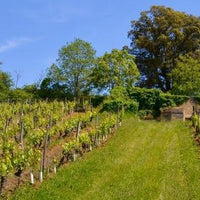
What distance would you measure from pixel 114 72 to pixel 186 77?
8453mm

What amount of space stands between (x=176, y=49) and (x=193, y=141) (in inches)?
1233

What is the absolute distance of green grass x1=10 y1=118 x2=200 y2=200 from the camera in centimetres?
1344

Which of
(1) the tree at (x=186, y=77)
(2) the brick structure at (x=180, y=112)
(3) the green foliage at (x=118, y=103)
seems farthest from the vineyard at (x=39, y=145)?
(1) the tree at (x=186, y=77)

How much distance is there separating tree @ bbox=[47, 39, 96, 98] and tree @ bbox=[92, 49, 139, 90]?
1934 millimetres

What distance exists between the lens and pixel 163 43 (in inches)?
2010

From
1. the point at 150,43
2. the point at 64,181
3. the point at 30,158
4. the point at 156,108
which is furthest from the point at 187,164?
the point at 150,43

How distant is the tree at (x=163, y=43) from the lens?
51500mm

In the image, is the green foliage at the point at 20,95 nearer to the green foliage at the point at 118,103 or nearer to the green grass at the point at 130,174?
the green foliage at the point at 118,103

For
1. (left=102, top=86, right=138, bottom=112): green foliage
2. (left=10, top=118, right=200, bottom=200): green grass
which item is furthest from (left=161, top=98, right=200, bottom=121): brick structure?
(left=10, top=118, right=200, bottom=200): green grass

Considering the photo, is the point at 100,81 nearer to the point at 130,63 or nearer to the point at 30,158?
the point at 130,63

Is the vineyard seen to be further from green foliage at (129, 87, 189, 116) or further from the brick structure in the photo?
green foliage at (129, 87, 189, 116)

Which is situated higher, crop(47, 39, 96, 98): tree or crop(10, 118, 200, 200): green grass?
crop(47, 39, 96, 98): tree

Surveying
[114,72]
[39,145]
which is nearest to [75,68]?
[114,72]

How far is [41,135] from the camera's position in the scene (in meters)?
20.6
